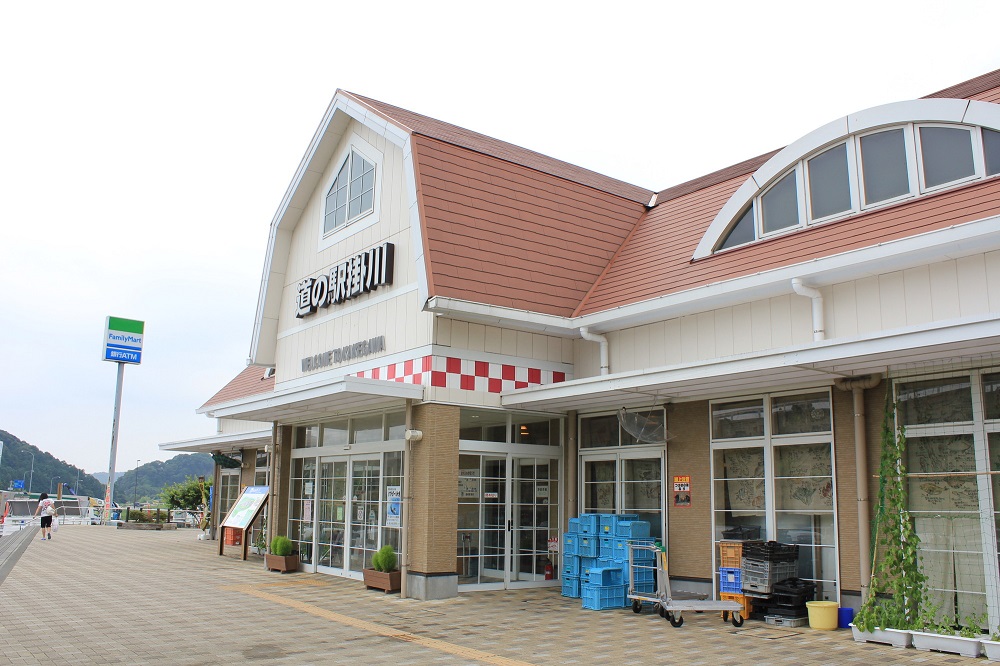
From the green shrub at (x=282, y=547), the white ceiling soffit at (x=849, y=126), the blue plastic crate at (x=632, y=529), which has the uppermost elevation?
the white ceiling soffit at (x=849, y=126)

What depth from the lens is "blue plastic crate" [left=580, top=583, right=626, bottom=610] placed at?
431 inches

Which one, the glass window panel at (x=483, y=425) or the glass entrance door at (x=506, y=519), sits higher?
the glass window panel at (x=483, y=425)

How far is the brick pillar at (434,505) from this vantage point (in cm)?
1162

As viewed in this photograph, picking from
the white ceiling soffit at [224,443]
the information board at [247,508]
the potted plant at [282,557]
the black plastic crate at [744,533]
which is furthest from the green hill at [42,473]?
the black plastic crate at [744,533]

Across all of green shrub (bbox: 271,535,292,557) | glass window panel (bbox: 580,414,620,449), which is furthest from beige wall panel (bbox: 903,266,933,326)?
green shrub (bbox: 271,535,292,557)

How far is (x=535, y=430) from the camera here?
44.0 ft

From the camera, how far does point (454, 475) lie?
39.4ft

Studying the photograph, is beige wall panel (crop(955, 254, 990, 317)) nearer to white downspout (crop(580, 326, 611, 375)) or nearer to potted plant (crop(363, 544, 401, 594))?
white downspout (crop(580, 326, 611, 375))

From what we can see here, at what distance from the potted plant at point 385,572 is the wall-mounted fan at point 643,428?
4.00 m

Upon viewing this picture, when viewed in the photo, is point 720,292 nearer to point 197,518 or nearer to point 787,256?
point 787,256

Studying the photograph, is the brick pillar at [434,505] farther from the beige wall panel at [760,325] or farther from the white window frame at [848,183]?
the white window frame at [848,183]

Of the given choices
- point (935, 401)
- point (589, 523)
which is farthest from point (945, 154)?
point (589, 523)

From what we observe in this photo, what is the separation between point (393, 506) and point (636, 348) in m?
4.56

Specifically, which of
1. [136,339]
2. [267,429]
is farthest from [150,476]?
[267,429]
